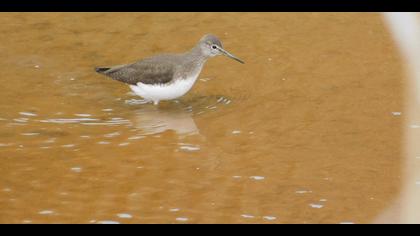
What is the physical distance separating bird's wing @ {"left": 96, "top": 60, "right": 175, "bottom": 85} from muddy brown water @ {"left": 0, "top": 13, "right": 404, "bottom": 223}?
0.94 feet

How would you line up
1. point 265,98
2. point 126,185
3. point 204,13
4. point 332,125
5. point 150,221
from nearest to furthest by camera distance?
point 150,221
point 126,185
point 332,125
point 265,98
point 204,13

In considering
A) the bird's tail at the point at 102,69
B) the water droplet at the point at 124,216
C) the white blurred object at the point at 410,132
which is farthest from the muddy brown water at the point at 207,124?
the bird's tail at the point at 102,69

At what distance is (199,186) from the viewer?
9.54m

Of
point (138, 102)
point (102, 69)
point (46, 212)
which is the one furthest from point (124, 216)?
point (102, 69)

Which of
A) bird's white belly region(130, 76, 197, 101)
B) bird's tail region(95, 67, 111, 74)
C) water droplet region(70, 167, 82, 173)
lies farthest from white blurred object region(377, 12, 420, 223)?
bird's tail region(95, 67, 111, 74)

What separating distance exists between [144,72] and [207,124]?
1310 millimetres

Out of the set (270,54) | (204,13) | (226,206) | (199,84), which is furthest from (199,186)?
(204,13)

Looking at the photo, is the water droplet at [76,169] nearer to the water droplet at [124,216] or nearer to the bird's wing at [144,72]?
the water droplet at [124,216]

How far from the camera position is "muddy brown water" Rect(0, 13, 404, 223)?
912 cm

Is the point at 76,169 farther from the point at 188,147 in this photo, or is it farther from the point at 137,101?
the point at 137,101

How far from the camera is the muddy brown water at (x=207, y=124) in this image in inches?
359

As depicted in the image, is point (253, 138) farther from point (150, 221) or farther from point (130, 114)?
point (150, 221)

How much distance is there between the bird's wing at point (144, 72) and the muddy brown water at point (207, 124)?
11.3 inches

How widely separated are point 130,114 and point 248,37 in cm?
306
